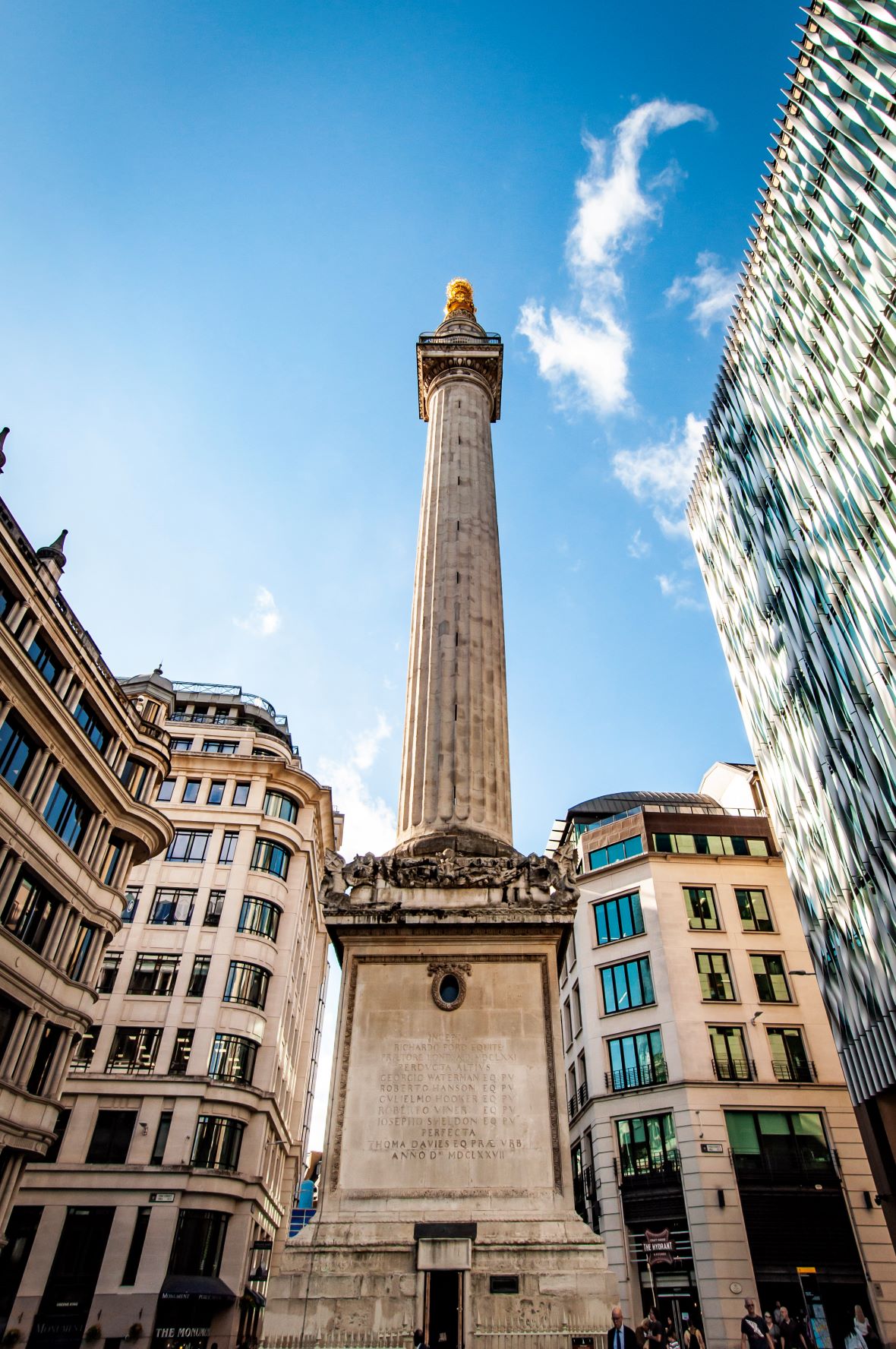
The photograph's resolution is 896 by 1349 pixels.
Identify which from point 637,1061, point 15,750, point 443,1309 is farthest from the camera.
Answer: point 637,1061

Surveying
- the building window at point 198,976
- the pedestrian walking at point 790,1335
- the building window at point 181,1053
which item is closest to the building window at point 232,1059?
the building window at point 181,1053

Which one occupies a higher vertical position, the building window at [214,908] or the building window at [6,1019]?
the building window at [214,908]

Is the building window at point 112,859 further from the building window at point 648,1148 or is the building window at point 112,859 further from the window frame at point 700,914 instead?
the window frame at point 700,914

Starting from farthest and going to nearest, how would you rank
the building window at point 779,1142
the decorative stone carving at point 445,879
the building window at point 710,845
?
the building window at point 710,845 < the building window at point 779,1142 < the decorative stone carving at point 445,879

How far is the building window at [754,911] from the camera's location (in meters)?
39.8

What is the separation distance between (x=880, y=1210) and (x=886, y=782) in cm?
1667

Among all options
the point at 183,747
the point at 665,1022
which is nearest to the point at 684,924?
the point at 665,1022

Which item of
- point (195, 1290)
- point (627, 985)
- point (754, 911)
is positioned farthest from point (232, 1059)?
point (754, 911)

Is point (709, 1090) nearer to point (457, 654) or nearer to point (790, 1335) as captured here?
point (790, 1335)

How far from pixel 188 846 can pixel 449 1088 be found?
3170cm

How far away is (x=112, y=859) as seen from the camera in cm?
3291

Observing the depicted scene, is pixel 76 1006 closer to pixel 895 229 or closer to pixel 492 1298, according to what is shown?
pixel 492 1298

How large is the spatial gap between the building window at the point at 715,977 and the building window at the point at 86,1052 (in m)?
26.6

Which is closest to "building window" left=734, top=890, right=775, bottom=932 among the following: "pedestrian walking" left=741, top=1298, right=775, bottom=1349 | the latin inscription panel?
"pedestrian walking" left=741, top=1298, right=775, bottom=1349
